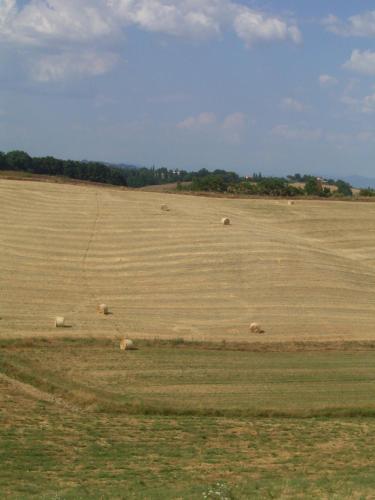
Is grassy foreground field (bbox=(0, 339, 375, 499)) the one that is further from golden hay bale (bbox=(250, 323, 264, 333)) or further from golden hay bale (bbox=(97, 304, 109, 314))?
golden hay bale (bbox=(97, 304, 109, 314))

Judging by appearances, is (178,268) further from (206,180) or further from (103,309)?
(206,180)

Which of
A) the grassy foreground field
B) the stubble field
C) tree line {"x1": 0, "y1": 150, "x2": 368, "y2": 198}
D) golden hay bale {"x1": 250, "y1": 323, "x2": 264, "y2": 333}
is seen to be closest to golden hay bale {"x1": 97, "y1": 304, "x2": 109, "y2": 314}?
the stubble field

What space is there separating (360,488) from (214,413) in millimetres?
8287

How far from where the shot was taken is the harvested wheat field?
116 ft

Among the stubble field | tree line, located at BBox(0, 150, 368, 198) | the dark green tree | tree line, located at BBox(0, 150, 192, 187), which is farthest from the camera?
tree line, located at BBox(0, 150, 192, 187)

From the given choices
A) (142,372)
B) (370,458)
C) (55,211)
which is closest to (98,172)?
(55,211)

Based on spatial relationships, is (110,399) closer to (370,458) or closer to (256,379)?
(256,379)

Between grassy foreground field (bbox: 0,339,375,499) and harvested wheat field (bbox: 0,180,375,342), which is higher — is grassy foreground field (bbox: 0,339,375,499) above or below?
below

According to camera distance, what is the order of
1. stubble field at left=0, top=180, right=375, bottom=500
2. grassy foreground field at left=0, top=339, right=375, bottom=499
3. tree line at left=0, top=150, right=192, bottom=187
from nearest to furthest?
grassy foreground field at left=0, top=339, right=375, bottom=499 → stubble field at left=0, top=180, right=375, bottom=500 → tree line at left=0, top=150, right=192, bottom=187

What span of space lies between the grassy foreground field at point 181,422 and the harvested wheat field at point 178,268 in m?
3.12

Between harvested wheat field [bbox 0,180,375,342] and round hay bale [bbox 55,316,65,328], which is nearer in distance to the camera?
round hay bale [bbox 55,316,65,328]

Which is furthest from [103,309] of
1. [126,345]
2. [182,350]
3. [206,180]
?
[206,180]

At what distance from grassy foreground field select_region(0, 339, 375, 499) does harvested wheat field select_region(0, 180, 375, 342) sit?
312cm

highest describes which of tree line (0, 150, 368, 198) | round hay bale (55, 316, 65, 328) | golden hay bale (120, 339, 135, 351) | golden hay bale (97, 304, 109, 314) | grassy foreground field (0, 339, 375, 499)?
tree line (0, 150, 368, 198)
